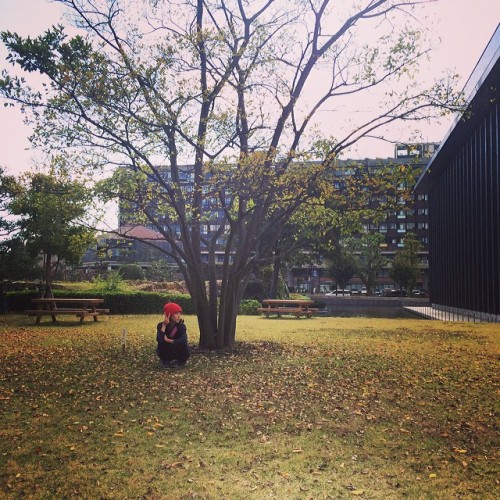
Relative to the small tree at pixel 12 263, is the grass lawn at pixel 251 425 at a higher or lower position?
lower

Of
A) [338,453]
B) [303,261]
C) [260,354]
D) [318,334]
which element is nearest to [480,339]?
[318,334]

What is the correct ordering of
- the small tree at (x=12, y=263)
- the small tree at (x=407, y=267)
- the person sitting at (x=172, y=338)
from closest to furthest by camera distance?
the person sitting at (x=172, y=338)
the small tree at (x=12, y=263)
the small tree at (x=407, y=267)

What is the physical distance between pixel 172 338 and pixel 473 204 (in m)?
26.4

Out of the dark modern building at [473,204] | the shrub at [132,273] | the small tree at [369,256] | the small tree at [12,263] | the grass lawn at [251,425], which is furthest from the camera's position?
the small tree at [369,256]

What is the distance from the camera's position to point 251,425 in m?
6.09

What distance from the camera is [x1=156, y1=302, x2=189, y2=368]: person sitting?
29.6ft

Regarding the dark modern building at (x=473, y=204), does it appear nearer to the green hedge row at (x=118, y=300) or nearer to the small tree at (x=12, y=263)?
the green hedge row at (x=118, y=300)

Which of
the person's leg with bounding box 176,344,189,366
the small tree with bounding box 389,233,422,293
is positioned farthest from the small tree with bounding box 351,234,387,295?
the person's leg with bounding box 176,344,189,366

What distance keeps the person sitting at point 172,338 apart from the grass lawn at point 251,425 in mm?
356

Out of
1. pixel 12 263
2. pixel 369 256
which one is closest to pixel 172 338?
pixel 12 263

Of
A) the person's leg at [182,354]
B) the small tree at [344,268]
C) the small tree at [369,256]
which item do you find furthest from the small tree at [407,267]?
the person's leg at [182,354]

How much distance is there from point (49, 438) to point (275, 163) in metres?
7.42

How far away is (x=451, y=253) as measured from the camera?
3847 centimetres

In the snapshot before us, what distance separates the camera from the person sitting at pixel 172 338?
902cm
